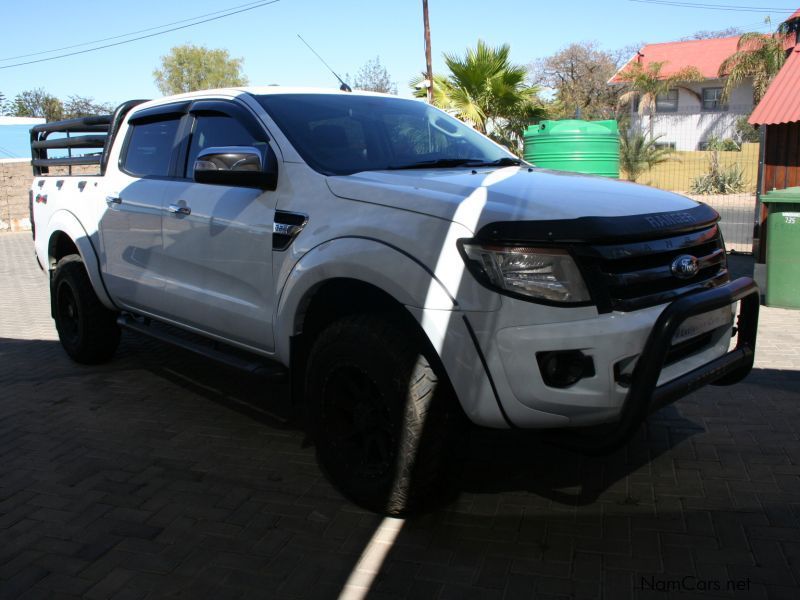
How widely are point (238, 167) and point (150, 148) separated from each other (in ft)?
5.32

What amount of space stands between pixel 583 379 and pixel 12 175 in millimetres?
19285

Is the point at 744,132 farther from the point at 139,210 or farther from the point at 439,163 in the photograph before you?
the point at 139,210

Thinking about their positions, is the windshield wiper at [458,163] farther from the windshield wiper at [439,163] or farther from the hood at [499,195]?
the hood at [499,195]

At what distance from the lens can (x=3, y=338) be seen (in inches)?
287

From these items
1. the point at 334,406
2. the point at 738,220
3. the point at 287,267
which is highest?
the point at 287,267

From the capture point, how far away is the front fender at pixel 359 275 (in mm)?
2883

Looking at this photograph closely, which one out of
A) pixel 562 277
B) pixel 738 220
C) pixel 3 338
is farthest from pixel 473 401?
pixel 738 220

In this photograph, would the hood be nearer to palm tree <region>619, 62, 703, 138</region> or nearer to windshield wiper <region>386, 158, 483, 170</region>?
windshield wiper <region>386, 158, 483, 170</region>

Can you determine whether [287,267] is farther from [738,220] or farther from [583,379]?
[738,220]

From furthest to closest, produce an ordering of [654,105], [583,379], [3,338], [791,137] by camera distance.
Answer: [654,105] < [791,137] < [3,338] < [583,379]

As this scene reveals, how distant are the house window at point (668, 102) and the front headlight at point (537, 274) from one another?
43065 mm

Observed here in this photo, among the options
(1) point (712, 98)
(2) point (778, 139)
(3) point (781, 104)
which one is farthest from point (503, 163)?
(1) point (712, 98)

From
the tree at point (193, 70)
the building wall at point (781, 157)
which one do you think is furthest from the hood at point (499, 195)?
the tree at point (193, 70)

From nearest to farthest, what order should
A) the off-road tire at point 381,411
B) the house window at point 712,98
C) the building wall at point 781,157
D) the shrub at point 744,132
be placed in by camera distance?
the off-road tire at point 381,411 < the building wall at point 781,157 < the shrub at point 744,132 < the house window at point 712,98
